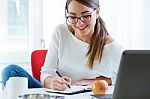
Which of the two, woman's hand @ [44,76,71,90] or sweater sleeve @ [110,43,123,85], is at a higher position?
sweater sleeve @ [110,43,123,85]

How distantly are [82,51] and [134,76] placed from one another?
0.99 metres

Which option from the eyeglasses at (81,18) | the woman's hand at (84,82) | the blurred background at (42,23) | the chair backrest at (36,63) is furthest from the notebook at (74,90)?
the blurred background at (42,23)

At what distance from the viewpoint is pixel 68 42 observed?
6.80 feet

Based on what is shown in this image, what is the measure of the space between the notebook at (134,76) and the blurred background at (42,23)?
2027 mm

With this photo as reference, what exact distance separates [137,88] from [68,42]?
105cm

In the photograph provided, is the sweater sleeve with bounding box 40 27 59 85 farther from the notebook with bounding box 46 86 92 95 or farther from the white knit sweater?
the notebook with bounding box 46 86 92 95

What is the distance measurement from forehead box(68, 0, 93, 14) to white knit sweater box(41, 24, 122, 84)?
Result: 0.24 meters

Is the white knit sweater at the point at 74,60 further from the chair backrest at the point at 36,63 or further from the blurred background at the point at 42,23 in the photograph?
the blurred background at the point at 42,23

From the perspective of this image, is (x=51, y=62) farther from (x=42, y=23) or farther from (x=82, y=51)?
(x=42, y=23)

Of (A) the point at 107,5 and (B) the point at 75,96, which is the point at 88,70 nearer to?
(B) the point at 75,96

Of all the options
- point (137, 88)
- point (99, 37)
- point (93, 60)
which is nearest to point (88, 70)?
point (93, 60)

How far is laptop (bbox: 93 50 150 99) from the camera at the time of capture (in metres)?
1.03

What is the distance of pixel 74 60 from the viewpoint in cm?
201

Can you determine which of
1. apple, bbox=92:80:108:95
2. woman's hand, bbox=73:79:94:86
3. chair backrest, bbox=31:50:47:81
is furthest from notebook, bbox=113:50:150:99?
chair backrest, bbox=31:50:47:81
